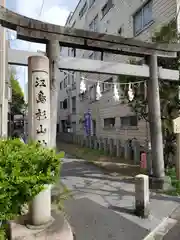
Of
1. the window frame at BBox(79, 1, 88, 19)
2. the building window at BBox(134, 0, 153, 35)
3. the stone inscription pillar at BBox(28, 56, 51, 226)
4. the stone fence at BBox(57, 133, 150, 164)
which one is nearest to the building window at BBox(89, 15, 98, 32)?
the window frame at BBox(79, 1, 88, 19)

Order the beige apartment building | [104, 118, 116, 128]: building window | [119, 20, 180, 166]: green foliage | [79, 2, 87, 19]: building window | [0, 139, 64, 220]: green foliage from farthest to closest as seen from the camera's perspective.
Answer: [79, 2, 87, 19]: building window → [104, 118, 116, 128]: building window → the beige apartment building → [119, 20, 180, 166]: green foliage → [0, 139, 64, 220]: green foliage

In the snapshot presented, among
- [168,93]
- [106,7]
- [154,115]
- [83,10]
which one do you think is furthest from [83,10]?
[154,115]

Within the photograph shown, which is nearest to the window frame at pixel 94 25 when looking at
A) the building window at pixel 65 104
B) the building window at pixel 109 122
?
the building window at pixel 109 122

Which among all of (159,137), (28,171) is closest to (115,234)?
(28,171)

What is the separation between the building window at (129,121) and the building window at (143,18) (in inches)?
228

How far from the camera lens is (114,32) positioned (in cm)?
1808

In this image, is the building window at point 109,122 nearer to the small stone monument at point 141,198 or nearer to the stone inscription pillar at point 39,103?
the small stone monument at point 141,198

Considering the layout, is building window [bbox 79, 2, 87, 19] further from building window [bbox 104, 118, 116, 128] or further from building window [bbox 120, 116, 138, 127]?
building window [bbox 120, 116, 138, 127]

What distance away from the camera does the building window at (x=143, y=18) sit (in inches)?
531

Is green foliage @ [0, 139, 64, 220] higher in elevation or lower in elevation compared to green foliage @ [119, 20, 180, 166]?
lower

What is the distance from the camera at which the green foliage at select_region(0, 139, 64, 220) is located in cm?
281

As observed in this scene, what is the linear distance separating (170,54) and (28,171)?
6.77m

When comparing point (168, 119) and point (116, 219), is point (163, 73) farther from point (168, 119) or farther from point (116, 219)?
point (116, 219)

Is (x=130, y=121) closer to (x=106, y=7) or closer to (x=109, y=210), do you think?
(x=109, y=210)
